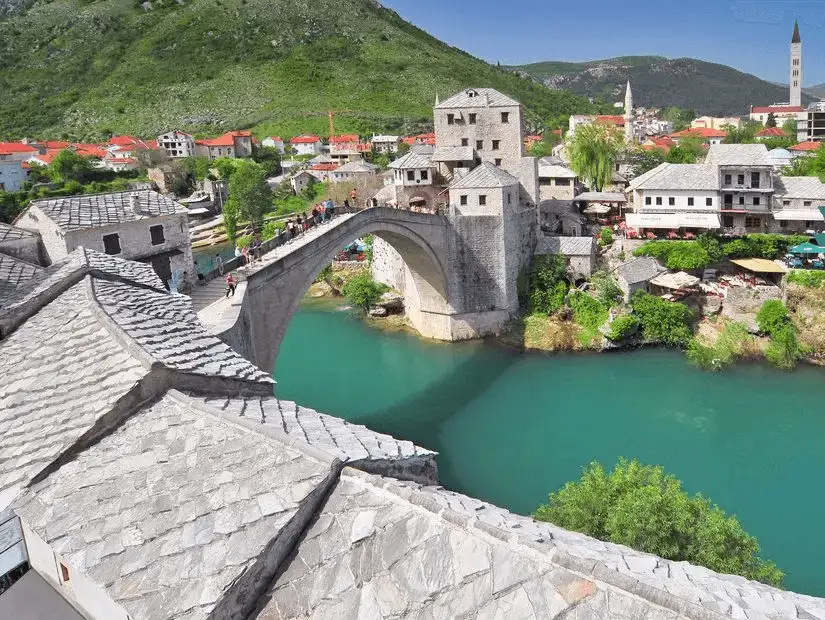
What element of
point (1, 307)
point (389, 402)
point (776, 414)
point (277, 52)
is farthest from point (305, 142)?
point (1, 307)

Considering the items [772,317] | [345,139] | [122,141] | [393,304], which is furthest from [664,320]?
[122,141]

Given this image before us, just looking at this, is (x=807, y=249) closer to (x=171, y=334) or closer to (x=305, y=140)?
(x=171, y=334)

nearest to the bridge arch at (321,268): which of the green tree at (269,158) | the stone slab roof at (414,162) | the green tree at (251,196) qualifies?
the stone slab roof at (414,162)

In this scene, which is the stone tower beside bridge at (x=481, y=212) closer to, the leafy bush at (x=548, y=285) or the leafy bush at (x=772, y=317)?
the leafy bush at (x=548, y=285)

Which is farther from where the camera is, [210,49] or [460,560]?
[210,49]

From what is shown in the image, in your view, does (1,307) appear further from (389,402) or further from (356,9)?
(356,9)
